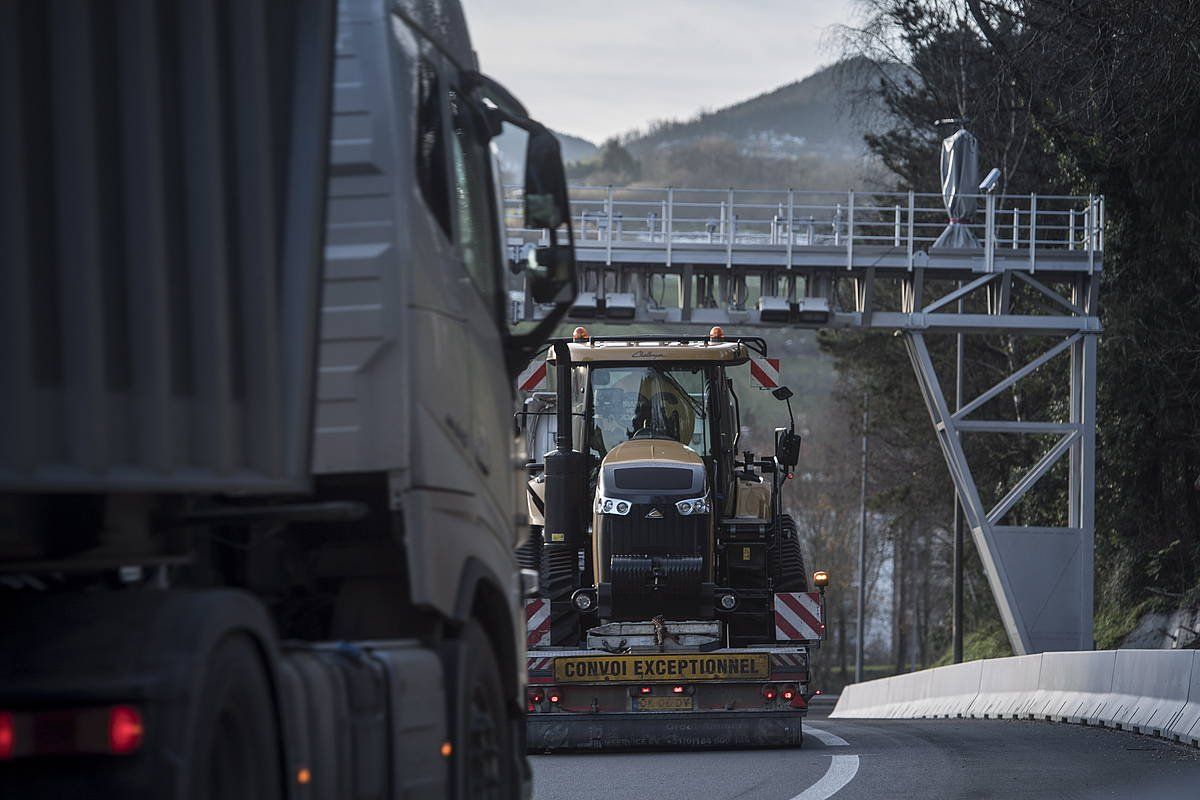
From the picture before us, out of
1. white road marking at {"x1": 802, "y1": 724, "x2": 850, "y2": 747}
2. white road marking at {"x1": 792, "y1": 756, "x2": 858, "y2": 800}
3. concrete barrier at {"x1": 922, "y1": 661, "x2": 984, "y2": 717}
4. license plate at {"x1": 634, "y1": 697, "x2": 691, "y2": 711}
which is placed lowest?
concrete barrier at {"x1": 922, "y1": 661, "x2": 984, "y2": 717}

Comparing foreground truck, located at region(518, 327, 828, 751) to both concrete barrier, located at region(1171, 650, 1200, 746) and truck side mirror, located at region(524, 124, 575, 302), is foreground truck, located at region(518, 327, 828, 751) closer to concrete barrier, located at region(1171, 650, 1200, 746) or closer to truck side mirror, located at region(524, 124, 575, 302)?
concrete barrier, located at region(1171, 650, 1200, 746)

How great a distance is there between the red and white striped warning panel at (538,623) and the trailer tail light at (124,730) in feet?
39.2

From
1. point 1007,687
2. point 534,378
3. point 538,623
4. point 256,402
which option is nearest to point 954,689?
point 1007,687

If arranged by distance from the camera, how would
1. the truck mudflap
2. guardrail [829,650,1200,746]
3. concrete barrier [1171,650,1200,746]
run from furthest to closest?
1. the truck mudflap
2. guardrail [829,650,1200,746]
3. concrete barrier [1171,650,1200,746]

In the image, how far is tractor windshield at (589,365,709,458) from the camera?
1736cm

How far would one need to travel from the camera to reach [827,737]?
18.1 metres

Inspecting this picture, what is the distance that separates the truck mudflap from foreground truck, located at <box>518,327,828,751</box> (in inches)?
0.5

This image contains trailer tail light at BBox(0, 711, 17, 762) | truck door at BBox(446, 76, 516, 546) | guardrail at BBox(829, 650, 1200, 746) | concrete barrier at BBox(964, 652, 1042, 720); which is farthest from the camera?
concrete barrier at BBox(964, 652, 1042, 720)

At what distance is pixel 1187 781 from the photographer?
12.5 m

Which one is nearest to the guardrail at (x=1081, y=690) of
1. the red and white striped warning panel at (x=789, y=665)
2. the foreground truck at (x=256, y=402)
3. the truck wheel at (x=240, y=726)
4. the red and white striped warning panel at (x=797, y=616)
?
the red and white striped warning panel at (x=797, y=616)

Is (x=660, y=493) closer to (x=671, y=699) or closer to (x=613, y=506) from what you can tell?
(x=613, y=506)

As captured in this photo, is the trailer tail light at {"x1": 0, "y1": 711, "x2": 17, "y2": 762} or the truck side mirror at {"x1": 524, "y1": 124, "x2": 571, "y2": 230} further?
the truck side mirror at {"x1": 524, "y1": 124, "x2": 571, "y2": 230}

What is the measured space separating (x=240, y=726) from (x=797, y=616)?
38.8 ft

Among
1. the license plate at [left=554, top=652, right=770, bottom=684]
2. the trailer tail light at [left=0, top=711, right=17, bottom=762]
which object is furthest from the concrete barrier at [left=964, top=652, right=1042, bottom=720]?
the trailer tail light at [left=0, top=711, right=17, bottom=762]
